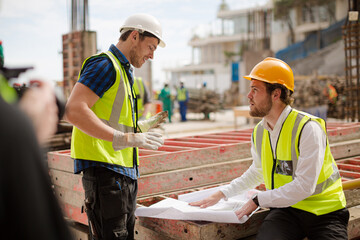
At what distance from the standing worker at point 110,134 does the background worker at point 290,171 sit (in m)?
0.87

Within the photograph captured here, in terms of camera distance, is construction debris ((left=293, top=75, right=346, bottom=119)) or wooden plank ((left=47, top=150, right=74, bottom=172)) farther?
construction debris ((left=293, top=75, right=346, bottom=119))

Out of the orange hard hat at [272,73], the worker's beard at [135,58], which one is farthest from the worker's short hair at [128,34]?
the orange hard hat at [272,73]

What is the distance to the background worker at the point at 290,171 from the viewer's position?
9.60 feet

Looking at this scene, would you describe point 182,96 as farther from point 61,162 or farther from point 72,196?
point 72,196

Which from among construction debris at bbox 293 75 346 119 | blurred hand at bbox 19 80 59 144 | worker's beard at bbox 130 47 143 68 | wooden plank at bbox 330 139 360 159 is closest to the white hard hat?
worker's beard at bbox 130 47 143 68

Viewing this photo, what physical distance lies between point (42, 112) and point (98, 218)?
79.6 inches

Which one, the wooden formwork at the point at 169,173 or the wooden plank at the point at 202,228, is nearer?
the wooden plank at the point at 202,228

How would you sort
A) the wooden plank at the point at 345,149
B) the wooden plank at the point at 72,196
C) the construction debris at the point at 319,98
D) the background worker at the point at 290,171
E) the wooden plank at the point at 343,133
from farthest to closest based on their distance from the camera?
the construction debris at the point at 319,98 < the wooden plank at the point at 343,133 < the wooden plank at the point at 345,149 < the wooden plank at the point at 72,196 < the background worker at the point at 290,171

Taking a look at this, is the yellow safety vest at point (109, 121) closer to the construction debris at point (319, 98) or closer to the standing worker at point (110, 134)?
the standing worker at point (110, 134)

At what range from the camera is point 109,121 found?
2.83 metres

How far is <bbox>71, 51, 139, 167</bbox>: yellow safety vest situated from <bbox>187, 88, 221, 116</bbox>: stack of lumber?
A: 70.2 feet

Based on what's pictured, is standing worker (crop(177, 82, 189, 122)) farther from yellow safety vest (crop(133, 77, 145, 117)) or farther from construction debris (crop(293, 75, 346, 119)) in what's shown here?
yellow safety vest (crop(133, 77, 145, 117))

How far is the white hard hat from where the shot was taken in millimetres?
3006

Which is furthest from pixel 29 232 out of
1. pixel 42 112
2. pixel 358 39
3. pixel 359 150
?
pixel 358 39
